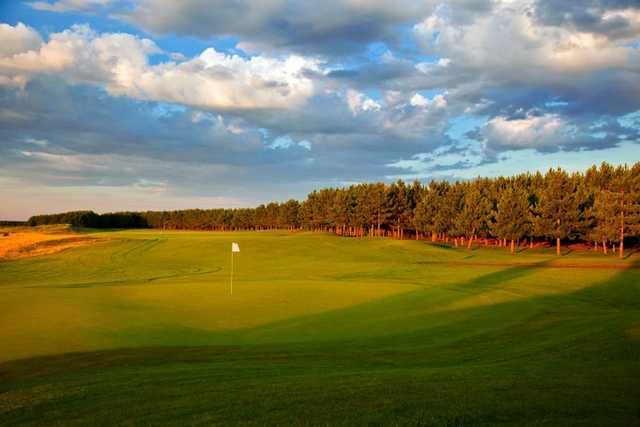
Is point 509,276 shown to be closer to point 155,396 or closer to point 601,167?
point 155,396

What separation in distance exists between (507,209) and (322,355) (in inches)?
2706

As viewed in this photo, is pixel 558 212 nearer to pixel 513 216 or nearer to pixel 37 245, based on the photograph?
pixel 513 216

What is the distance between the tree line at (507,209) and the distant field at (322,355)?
40.3m

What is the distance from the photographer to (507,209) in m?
78.3

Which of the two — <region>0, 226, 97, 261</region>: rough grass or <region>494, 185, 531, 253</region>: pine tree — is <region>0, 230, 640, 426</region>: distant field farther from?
<region>494, 185, 531, 253</region>: pine tree

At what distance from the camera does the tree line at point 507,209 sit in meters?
72.1

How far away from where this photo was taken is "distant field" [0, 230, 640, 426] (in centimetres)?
935

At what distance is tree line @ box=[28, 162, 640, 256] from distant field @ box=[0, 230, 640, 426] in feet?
132

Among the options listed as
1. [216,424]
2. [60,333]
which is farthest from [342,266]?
[216,424]

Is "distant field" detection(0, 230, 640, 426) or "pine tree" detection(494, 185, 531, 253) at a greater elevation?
"pine tree" detection(494, 185, 531, 253)

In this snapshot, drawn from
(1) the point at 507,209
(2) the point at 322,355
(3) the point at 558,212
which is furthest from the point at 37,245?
(3) the point at 558,212

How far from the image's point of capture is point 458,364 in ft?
50.2

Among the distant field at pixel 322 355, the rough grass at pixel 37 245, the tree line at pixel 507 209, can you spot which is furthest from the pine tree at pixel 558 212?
the rough grass at pixel 37 245

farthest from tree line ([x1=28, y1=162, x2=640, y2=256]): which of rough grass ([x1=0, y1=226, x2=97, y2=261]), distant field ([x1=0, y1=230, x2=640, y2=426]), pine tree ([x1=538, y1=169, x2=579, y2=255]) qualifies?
rough grass ([x1=0, y1=226, x2=97, y2=261])
